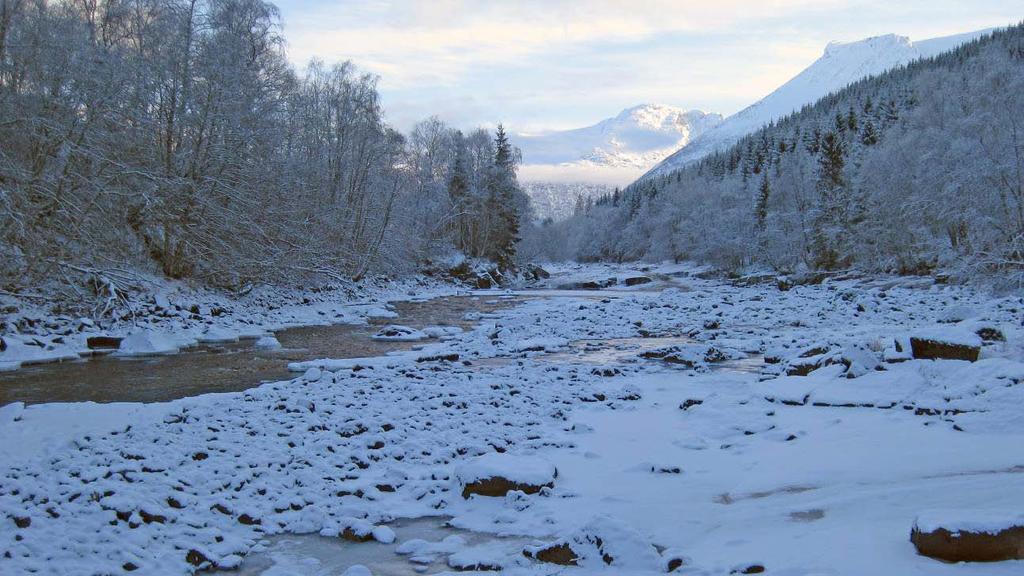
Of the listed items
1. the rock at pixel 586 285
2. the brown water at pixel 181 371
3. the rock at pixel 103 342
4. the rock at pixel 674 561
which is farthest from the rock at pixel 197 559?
the rock at pixel 586 285

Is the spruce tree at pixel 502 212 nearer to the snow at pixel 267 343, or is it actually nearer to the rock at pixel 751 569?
the snow at pixel 267 343

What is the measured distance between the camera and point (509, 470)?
6871 millimetres

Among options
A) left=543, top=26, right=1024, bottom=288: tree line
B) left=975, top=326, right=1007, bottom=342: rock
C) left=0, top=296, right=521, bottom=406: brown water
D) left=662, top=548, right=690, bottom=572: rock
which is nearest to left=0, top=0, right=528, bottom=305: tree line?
left=0, top=296, right=521, bottom=406: brown water

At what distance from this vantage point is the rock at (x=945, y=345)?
420 inches

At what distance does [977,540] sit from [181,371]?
13.9 m

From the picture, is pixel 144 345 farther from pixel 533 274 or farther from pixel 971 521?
pixel 533 274

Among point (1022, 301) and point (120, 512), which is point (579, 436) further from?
point (1022, 301)

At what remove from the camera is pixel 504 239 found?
58406 mm

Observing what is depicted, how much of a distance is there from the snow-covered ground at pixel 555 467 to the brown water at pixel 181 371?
63.0 inches

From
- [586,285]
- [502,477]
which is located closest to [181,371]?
[502,477]

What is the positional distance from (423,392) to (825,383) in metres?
6.52

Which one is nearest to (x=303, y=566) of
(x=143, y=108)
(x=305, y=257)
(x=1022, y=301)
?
(x=143, y=108)

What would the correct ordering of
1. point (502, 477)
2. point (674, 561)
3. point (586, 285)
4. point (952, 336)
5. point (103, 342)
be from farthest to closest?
point (586, 285) < point (103, 342) < point (952, 336) < point (502, 477) < point (674, 561)

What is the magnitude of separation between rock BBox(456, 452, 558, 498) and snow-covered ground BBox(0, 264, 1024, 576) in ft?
0.09
